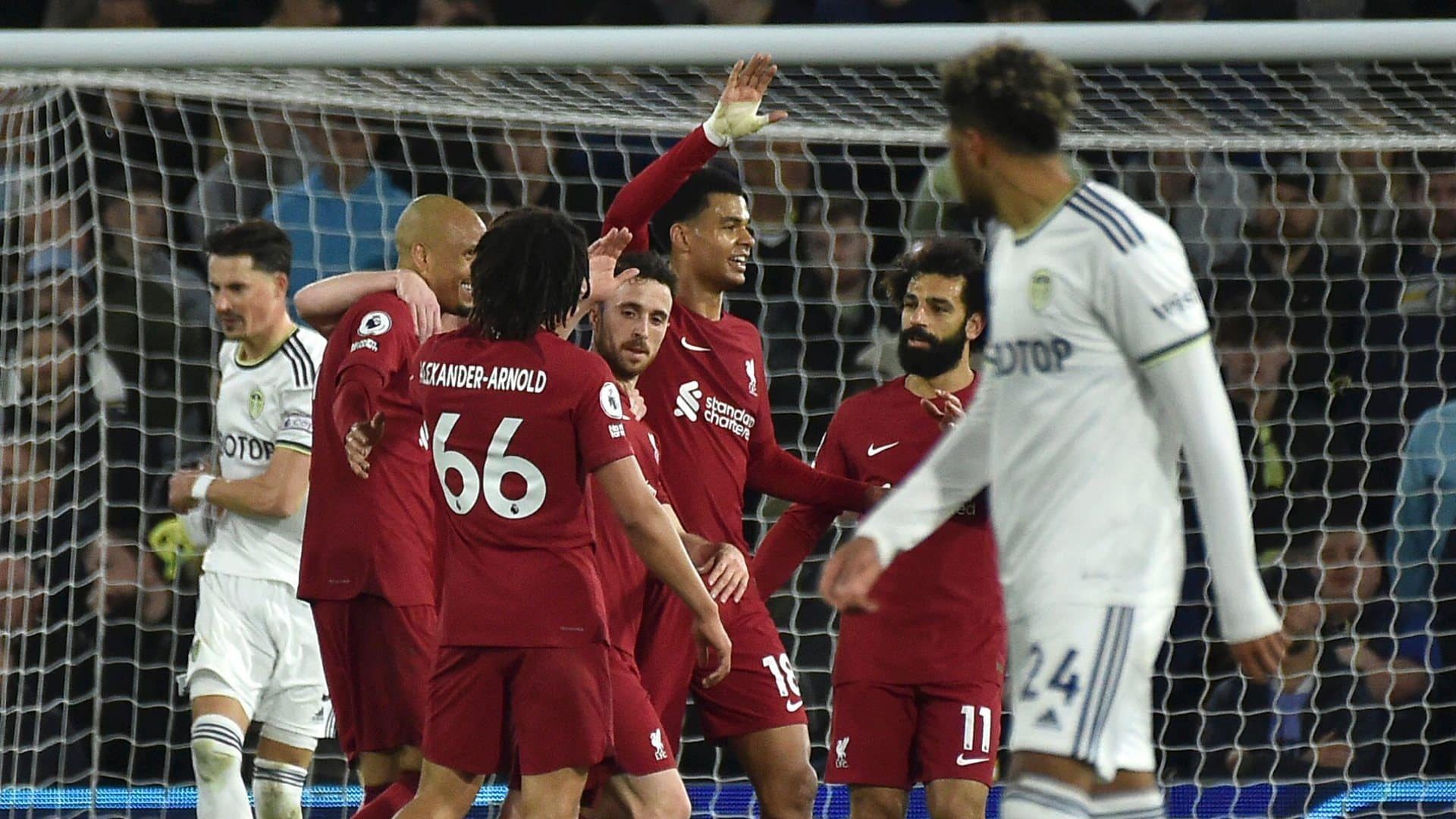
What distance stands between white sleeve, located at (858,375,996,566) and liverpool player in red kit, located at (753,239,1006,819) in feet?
5.10

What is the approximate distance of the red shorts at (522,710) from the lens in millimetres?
4379

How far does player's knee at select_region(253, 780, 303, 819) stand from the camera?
6.26m

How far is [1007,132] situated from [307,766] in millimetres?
3838

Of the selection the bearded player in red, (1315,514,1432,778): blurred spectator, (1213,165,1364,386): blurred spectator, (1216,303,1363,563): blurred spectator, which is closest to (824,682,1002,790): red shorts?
the bearded player in red

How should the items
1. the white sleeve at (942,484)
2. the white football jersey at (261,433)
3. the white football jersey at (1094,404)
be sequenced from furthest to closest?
the white football jersey at (261,433) < the white sleeve at (942,484) < the white football jersey at (1094,404)

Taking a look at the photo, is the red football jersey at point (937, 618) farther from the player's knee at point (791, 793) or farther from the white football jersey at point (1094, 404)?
the white football jersey at point (1094, 404)

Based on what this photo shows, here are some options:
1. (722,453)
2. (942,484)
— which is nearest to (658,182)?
(722,453)

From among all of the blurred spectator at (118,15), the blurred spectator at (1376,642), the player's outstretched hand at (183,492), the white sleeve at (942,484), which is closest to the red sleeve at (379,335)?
the player's outstretched hand at (183,492)

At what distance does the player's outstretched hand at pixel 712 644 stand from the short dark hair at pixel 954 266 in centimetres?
149

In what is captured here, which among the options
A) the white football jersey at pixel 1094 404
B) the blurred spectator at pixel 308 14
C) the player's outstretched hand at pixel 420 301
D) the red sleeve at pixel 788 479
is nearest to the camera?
the white football jersey at pixel 1094 404

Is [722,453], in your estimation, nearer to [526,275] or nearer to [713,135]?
[713,135]

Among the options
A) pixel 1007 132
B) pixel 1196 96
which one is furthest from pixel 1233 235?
pixel 1007 132

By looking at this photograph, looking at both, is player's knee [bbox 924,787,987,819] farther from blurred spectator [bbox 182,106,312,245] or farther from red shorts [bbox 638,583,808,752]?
blurred spectator [bbox 182,106,312,245]

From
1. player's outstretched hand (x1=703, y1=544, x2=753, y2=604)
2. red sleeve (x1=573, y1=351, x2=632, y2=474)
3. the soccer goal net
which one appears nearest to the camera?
red sleeve (x1=573, y1=351, x2=632, y2=474)
